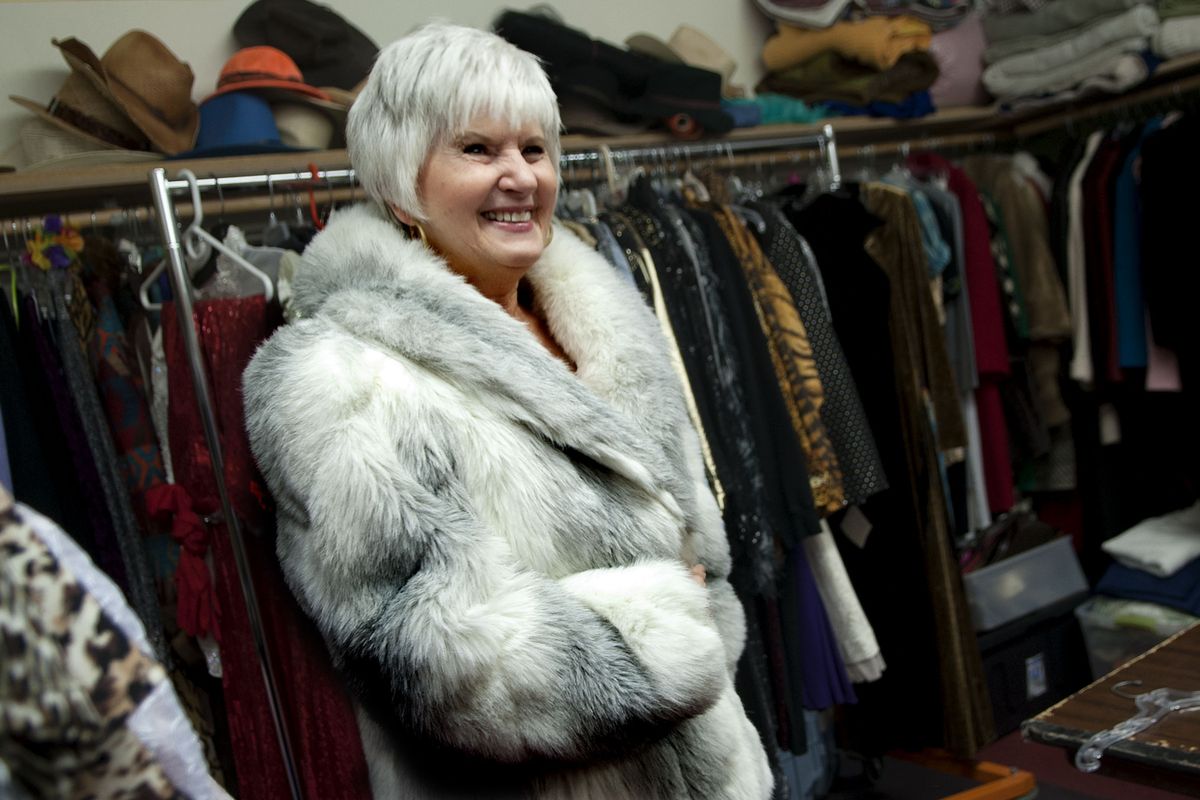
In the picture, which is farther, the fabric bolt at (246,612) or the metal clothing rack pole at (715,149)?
the metal clothing rack pole at (715,149)

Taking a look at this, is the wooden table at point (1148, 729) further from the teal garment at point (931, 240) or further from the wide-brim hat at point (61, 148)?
the wide-brim hat at point (61, 148)

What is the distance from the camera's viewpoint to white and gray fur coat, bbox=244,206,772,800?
42.8 inches

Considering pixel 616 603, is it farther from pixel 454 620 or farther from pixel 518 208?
pixel 518 208

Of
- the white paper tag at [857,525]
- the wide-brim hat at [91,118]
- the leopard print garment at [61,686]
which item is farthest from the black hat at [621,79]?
the leopard print garment at [61,686]

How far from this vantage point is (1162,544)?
295cm

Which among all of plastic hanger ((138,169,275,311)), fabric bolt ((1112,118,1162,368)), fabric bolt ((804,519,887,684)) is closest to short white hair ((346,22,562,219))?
plastic hanger ((138,169,275,311))

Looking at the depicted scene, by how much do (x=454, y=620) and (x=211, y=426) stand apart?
84 cm

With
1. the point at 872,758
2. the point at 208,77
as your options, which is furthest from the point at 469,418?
the point at 872,758

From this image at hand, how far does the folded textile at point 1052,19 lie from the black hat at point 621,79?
1.42 metres

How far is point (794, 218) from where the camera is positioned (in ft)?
8.67

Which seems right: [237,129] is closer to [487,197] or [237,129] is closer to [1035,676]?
[487,197]

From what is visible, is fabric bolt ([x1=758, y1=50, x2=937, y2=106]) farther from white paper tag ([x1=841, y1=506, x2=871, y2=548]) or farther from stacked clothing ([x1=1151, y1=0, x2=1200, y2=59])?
white paper tag ([x1=841, y1=506, x2=871, y2=548])

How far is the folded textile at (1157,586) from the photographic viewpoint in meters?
2.84

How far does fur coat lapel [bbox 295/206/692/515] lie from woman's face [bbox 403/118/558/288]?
0.21 feet
